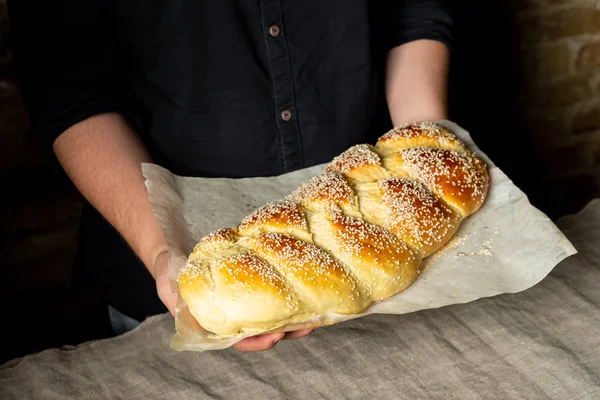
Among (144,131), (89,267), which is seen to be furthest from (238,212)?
(89,267)

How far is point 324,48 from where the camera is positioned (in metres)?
1.35

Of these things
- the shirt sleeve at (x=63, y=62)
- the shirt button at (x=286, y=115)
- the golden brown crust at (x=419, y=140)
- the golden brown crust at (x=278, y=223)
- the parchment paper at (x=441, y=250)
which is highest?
the shirt sleeve at (x=63, y=62)

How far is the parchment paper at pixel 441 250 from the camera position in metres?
1.08

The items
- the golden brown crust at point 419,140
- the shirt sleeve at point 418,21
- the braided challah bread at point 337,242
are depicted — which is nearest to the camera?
the braided challah bread at point 337,242

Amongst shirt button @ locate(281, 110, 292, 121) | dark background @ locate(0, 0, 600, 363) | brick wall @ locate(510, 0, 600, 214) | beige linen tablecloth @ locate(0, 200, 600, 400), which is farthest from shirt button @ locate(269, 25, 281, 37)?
brick wall @ locate(510, 0, 600, 214)

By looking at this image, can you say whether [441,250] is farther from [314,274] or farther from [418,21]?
[418,21]

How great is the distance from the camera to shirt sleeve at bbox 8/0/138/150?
1232 mm

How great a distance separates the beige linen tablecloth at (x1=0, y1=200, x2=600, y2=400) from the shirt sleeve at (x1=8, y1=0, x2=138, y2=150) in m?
0.41

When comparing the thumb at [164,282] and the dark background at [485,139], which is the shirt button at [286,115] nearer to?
the thumb at [164,282]

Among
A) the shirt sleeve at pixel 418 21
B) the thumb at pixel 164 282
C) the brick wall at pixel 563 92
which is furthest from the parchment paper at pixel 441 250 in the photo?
the brick wall at pixel 563 92

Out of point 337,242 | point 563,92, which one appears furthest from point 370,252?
point 563,92

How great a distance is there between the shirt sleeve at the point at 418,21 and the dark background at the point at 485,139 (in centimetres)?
72

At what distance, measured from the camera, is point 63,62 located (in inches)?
49.9

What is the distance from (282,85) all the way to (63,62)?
1.31 ft
